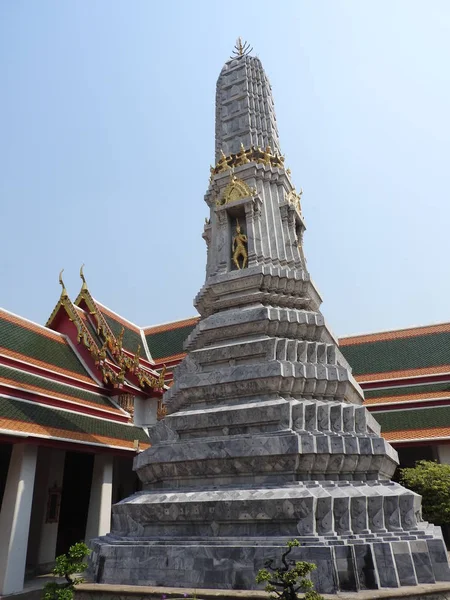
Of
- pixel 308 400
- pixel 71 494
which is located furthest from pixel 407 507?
pixel 71 494

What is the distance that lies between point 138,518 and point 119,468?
10.5 meters

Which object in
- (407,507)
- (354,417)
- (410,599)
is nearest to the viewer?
(410,599)

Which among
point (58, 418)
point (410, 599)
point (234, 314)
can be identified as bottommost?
point (410, 599)

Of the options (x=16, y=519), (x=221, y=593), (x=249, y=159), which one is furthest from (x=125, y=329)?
(x=221, y=593)

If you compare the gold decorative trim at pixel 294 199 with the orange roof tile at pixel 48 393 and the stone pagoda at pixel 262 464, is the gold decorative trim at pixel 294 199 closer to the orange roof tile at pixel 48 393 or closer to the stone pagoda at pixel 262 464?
the stone pagoda at pixel 262 464

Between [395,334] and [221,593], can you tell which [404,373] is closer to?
[395,334]

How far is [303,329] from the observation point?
8.84 m

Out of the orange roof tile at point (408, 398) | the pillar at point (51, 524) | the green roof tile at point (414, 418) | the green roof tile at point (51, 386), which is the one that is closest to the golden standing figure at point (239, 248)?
the green roof tile at point (51, 386)

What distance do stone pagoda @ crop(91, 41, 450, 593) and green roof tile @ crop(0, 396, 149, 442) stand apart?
4053 mm

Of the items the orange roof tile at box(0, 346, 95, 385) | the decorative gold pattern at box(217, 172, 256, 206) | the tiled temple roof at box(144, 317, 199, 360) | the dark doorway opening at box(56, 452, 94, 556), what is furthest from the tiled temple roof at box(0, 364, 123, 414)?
the decorative gold pattern at box(217, 172, 256, 206)

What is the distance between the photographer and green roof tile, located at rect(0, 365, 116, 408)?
11969 millimetres

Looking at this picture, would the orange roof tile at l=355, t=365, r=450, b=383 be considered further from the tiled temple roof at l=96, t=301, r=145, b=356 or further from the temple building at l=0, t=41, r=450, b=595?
the tiled temple roof at l=96, t=301, r=145, b=356

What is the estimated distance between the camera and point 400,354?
19250mm

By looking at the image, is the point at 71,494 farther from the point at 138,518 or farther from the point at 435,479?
the point at 435,479
